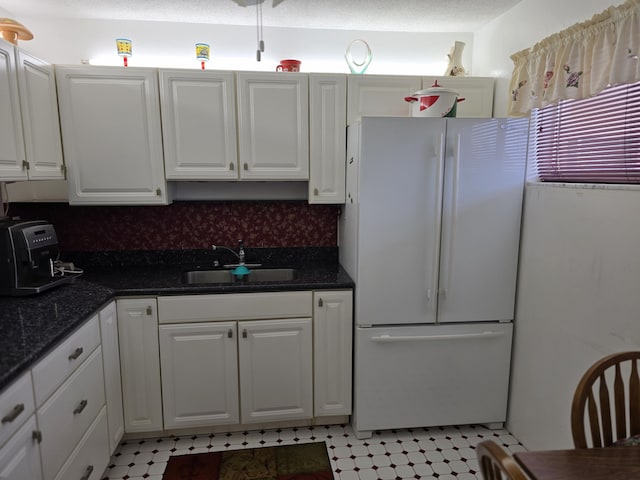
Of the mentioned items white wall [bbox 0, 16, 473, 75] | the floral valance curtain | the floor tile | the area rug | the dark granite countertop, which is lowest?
the floor tile

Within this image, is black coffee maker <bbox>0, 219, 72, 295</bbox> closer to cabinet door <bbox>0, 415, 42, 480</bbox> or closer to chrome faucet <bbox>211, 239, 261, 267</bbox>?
cabinet door <bbox>0, 415, 42, 480</bbox>

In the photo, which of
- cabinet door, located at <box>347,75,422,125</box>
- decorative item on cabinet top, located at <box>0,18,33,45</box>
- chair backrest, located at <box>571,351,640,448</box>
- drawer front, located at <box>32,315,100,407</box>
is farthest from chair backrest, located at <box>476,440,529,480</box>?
decorative item on cabinet top, located at <box>0,18,33,45</box>

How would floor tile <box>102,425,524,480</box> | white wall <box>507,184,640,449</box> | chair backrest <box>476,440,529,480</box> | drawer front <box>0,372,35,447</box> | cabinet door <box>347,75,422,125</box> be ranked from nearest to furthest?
chair backrest <box>476,440,529,480</box>, drawer front <box>0,372,35,447</box>, white wall <box>507,184,640,449</box>, floor tile <box>102,425,524,480</box>, cabinet door <box>347,75,422,125</box>

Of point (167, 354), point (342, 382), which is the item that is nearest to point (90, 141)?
point (167, 354)

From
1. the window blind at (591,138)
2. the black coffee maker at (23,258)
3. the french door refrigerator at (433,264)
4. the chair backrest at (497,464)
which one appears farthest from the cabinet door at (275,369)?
the window blind at (591,138)

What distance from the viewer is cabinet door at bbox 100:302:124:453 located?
1939 mm

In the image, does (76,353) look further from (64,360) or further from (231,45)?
(231,45)

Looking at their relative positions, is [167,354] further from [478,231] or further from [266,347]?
[478,231]

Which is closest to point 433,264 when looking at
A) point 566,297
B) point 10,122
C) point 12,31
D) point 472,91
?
point 566,297

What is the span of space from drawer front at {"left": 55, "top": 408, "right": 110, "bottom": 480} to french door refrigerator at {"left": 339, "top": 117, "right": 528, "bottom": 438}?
1.28 metres

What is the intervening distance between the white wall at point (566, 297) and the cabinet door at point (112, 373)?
7.12 feet

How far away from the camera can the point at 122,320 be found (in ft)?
6.91

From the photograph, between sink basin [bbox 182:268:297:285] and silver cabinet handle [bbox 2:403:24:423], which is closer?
silver cabinet handle [bbox 2:403:24:423]

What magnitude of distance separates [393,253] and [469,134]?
726 millimetres
